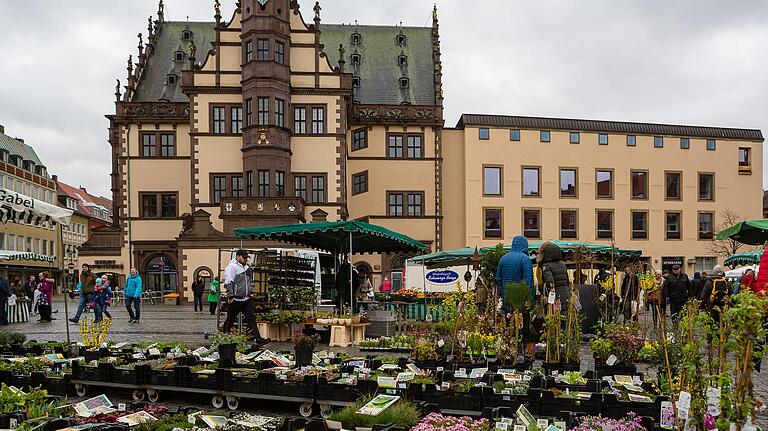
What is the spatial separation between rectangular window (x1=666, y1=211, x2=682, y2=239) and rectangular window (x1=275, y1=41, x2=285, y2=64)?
25423 mm

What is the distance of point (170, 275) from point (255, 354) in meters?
31.8

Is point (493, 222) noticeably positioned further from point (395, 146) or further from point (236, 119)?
point (236, 119)

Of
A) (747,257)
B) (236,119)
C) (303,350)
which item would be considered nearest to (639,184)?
(747,257)

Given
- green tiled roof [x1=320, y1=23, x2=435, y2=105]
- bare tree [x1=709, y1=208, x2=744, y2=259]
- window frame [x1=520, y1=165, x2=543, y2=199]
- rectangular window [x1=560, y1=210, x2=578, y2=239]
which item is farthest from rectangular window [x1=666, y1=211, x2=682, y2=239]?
green tiled roof [x1=320, y1=23, x2=435, y2=105]

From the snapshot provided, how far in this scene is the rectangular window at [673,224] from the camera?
43.3 meters

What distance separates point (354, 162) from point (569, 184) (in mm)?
13253

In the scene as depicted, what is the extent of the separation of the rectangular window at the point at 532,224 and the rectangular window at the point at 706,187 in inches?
429

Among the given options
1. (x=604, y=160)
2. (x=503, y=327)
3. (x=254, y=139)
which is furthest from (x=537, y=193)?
(x=503, y=327)

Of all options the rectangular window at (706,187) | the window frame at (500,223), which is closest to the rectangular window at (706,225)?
the rectangular window at (706,187)

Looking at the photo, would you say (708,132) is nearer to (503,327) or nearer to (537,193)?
(537,193)

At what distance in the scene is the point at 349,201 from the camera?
136 feet

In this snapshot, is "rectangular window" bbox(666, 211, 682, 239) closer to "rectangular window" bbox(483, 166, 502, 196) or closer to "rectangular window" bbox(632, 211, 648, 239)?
"rectangular window" bbox(632, 211, 648, 239)

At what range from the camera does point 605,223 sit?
42.8 meters

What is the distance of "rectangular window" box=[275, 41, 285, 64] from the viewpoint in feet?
121
